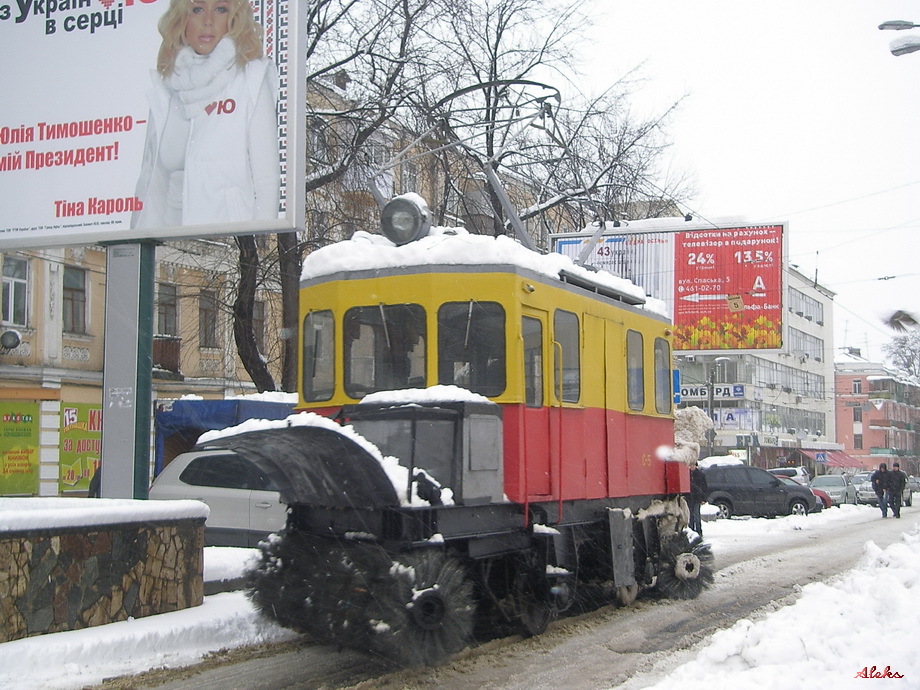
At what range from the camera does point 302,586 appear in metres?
7.43

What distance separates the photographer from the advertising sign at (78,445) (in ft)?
78.6

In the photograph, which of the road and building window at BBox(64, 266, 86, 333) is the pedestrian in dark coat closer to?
the road

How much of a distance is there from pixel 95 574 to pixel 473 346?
3.53 m

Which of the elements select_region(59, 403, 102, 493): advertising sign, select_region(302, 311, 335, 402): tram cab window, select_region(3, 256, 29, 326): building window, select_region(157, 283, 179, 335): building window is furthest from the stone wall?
select_region(157, 283, 179, 335): building window

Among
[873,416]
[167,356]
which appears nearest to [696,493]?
[167,356]

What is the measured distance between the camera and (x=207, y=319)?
22.9 meters

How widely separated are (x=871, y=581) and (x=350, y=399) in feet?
16.0

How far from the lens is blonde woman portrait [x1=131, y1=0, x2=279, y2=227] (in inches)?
402

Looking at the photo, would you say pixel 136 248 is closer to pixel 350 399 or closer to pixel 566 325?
pixel 350 399

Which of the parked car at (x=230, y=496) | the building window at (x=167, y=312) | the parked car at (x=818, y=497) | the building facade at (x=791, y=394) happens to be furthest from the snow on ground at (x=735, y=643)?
the building facade at (x=791, y=394)

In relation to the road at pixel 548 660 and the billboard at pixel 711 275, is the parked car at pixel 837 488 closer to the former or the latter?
the billboard at pixel 711 275

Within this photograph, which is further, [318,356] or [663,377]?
[663,377]

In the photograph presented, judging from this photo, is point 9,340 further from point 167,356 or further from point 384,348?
point 384,348

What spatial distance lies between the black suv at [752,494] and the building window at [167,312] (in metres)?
14.6
